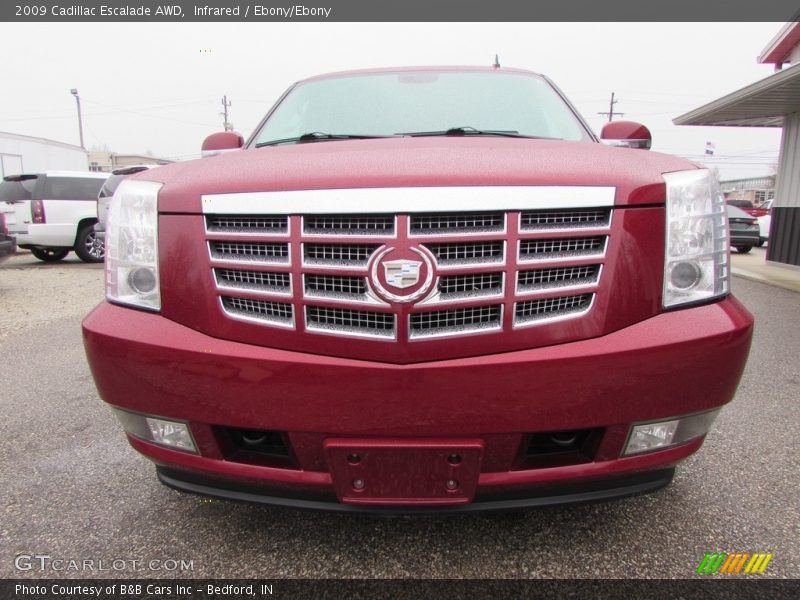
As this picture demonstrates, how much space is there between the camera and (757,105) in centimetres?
941

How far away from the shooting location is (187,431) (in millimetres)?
1380

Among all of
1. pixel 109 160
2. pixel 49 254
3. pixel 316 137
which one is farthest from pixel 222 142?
pixel 109 160

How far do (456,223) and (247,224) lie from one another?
0.54 meters

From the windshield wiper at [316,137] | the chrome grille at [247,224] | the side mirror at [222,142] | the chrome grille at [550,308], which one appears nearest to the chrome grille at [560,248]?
the chrome grille at [550,308]

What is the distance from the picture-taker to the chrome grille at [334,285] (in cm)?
126

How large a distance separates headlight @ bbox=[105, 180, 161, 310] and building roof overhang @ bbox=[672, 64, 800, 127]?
8.94m

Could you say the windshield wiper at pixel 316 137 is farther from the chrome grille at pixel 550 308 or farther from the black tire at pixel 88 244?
the black tire at pixel 88 244

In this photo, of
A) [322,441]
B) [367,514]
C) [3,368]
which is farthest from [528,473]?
[3,368]

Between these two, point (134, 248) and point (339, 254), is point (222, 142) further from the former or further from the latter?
point (339, 254)

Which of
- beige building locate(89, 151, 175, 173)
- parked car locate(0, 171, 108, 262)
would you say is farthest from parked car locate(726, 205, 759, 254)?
beige building locate(89, 151, 175, 173)

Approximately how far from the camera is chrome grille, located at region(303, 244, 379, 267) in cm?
125

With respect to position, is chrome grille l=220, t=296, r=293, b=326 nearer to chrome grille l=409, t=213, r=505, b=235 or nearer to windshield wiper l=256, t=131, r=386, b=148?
chrome grille l=409, t=213, r=505, b=235

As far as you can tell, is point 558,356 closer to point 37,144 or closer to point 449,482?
point 449,482

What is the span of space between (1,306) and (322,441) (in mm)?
6568
